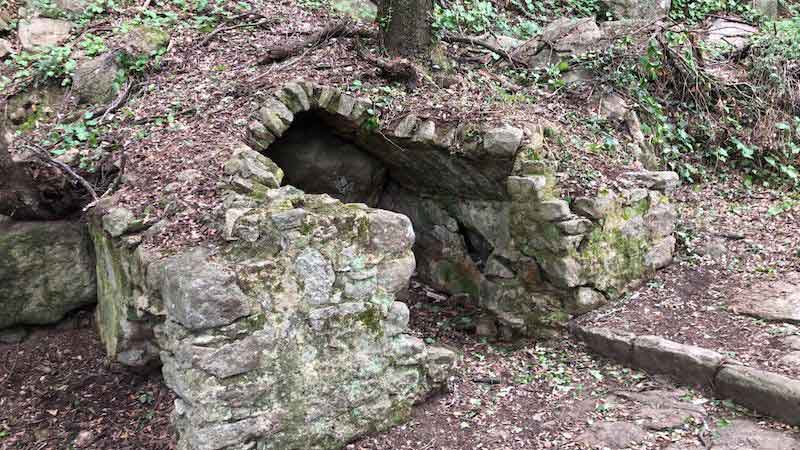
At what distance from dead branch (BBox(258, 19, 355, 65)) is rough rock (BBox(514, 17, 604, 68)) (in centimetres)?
194

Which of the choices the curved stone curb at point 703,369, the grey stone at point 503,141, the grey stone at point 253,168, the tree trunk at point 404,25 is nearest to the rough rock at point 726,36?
the tree trunk at point 404,25

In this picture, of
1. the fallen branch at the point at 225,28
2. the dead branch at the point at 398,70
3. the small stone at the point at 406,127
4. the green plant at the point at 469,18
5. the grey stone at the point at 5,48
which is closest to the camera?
the small stone at the point at 406,127

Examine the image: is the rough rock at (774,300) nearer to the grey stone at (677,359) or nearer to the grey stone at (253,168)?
the grey stone at (677,359)

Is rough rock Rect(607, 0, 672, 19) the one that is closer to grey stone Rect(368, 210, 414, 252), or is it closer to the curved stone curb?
the curved stone curb

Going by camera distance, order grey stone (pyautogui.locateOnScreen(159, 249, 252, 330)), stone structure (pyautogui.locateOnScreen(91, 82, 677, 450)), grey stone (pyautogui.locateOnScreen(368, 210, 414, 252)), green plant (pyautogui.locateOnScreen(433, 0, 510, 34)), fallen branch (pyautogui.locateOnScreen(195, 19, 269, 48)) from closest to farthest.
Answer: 1. grey stone (pyautogui.locateOnScreen(159, 249, 252, 330))
2. stone structure (pyautogui.locateOnScreen(91, 82, 677, 450))
3. grey stone (pyautogui.locateOnScreen(368, 210, 414, 252))
4. fallen branch (pyautogui.locateOnScreen(195, 19, 269, 48))
5. green plant (pyautogui.locateOnScreen(433, 0, 510, 34))

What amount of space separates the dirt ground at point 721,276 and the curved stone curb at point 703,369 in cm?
17

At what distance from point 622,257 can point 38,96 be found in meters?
5.61

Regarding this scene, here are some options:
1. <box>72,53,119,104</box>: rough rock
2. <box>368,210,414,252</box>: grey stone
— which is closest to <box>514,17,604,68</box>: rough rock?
<box>368,210,414,252</box>: grey stone

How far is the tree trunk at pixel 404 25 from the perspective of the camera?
5980mm

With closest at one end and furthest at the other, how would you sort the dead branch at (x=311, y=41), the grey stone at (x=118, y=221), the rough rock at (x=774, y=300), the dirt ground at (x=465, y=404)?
the dirt ground at (x=465, y=404), the grey stone at (x=118, y=221), the rough rock at (x=774, y=300), the dead branch at (x=311, y=41)

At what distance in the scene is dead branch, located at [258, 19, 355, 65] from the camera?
231 inches

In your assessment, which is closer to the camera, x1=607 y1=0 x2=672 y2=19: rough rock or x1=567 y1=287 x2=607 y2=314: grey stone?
x1=567 y1=287 x2=607 y2=314: grey stone

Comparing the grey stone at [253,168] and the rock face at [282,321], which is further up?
the grey stone at [253,168]

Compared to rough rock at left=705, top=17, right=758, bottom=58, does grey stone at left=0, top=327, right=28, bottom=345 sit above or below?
below
